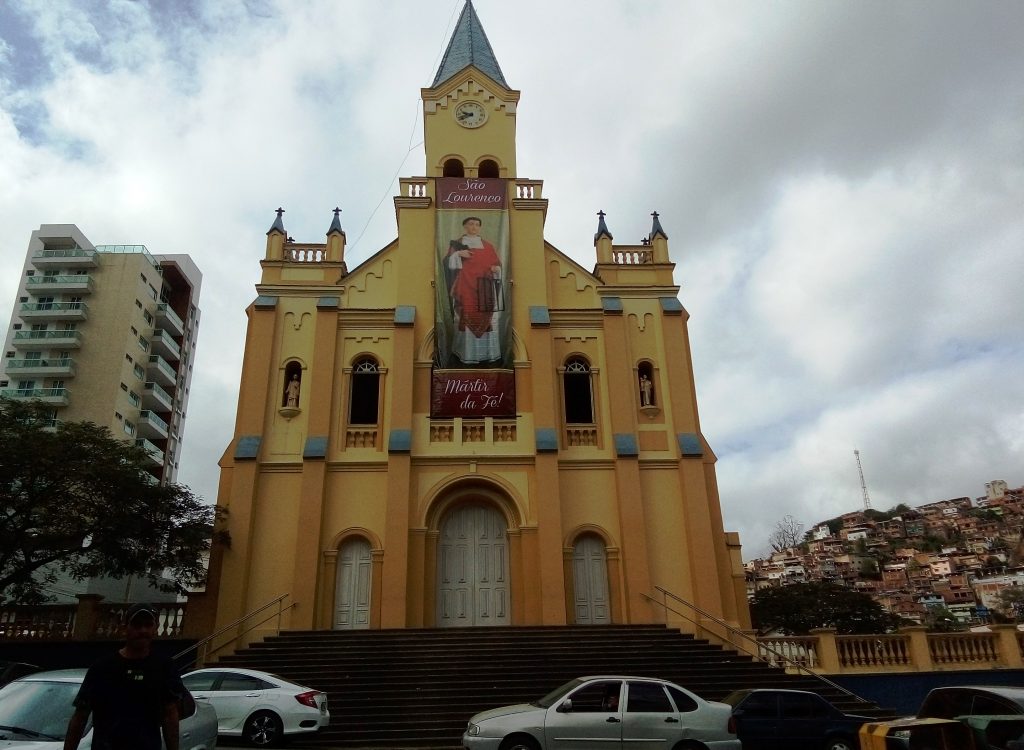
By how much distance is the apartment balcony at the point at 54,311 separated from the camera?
4809 centimetres

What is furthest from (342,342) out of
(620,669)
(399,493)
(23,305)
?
(23,305)

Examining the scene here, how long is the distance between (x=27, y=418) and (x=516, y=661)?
13.0m

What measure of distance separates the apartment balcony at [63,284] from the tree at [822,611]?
1918 inches

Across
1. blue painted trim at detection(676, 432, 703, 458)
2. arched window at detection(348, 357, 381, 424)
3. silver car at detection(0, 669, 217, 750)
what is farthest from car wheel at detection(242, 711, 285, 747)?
blue painted trim at detection(676, 432, 703, 458)

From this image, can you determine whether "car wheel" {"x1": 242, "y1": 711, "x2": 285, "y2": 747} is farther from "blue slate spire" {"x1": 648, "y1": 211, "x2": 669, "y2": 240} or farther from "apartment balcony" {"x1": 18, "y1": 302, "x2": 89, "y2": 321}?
"apartment balcony" {"x1": 18, "y1": 302, "x2": 89, "y2": 321}

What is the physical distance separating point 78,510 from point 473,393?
10.2 meters

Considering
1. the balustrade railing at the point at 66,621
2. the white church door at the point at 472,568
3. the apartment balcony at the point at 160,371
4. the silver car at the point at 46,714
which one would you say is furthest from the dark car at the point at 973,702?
the apartment balcony at the point at 160,371

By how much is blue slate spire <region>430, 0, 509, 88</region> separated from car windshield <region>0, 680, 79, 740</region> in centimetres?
2350

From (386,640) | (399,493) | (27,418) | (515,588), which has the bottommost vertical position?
(386,640)

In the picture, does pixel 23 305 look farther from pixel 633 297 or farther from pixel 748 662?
pixel 748 662

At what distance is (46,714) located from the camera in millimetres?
6641

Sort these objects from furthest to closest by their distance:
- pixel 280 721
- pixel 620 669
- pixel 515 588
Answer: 1. pixel 515 588
2. pixel 620 669
3. pixel 280 721

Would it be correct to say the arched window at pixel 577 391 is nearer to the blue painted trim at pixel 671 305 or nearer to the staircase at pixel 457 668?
the blue painted trim at pixel 671 305

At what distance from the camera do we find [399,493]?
64.0 feet
